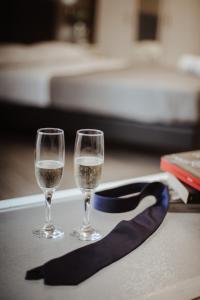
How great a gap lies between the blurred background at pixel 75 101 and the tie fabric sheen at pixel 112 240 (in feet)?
4.32

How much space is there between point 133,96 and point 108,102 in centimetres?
21

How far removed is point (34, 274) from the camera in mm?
704

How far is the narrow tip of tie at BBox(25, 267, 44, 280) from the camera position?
2.29 ft

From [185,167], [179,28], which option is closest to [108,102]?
[185,167]

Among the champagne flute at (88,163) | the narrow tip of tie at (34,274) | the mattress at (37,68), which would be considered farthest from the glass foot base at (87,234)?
the mattress at (37,68)

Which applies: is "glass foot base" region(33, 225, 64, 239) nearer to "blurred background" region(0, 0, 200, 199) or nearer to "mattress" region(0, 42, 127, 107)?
"blurred background" region(0, 0, 200, 199)

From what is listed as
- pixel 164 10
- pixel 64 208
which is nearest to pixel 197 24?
pixel 164 10

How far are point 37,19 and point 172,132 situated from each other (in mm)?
2846

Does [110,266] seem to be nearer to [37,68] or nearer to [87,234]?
[87,234]

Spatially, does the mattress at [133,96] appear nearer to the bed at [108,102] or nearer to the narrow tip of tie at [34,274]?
the bed at [108,102]

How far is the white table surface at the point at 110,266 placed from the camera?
68 cm

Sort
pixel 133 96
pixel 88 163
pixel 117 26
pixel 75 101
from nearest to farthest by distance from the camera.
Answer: pixel 88 163, pixel 133 96, pixel 75 101, pixel 117 26

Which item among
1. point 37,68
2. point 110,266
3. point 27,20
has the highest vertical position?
point 27,20

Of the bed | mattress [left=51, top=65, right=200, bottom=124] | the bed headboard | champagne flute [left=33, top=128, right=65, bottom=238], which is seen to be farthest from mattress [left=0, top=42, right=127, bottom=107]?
champagne flute [left=33, top=128, right=65, bottom=238]
